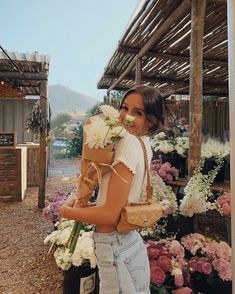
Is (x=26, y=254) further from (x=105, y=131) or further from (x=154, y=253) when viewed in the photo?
(x=105, y=131)

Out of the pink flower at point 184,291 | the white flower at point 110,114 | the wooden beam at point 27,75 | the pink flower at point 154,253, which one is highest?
the wooden beam at point 27,75

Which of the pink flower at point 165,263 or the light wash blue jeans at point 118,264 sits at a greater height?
the light wash blue jeans at point 118,264

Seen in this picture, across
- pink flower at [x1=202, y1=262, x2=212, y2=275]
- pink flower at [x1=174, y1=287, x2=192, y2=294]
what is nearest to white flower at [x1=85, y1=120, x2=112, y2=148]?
pink flower at [x1=174, y1=287, x2=192, y2=294]

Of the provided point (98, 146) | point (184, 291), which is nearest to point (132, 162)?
point (98, 146)

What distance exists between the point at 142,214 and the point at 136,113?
41 cm

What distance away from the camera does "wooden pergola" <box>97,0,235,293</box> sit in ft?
8.24

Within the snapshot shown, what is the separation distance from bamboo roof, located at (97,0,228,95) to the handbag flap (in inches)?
91.5

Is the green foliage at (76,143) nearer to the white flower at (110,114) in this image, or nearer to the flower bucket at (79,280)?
the flower bucket at (79,280)

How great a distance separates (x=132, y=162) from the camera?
3.47 ft

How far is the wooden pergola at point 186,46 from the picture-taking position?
8.24ft

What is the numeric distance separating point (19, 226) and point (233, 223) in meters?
3.60

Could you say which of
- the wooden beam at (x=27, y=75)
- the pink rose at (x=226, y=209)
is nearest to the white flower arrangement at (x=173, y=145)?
the pink rose at (x=226, y=209)

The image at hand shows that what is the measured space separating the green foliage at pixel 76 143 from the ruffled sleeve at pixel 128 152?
441 inches

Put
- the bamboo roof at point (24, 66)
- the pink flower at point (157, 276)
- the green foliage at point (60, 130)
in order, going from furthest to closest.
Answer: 1. the green foliage at point (60, 130)
2. the bamboo roof at point (24, 66)
3. the pink flower at point (157, 276)
